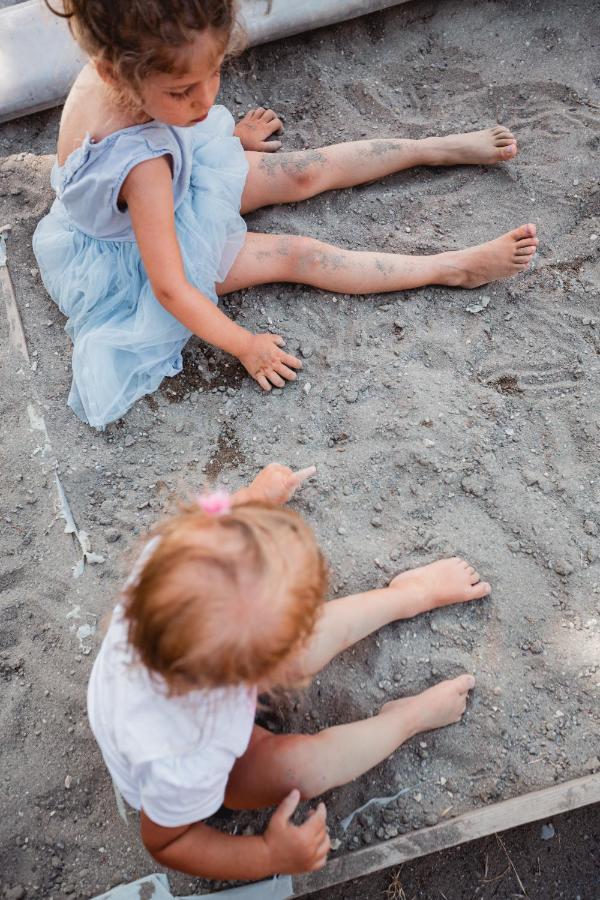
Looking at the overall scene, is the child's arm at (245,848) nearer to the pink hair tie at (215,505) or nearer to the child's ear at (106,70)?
the pink hair tie at (215,505)

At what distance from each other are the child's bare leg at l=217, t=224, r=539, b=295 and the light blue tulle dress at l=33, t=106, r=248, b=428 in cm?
7

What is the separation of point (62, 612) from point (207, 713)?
2.15 feet

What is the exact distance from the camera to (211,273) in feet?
6.62

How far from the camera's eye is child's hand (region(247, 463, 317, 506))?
67.9 inches

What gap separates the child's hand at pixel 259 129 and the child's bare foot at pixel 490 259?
0.70 m

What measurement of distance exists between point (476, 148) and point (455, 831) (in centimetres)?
183

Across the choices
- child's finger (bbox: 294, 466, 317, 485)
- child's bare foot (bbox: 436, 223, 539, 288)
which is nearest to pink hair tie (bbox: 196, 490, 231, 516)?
child's finger (bbox: 294, 466, 317, 485)

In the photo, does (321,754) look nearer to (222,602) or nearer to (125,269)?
(222,602)

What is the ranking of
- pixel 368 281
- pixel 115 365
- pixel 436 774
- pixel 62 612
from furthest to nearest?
pixel 368 281 → pixel 115 365 → pixel 62 612 → pixel 436 774

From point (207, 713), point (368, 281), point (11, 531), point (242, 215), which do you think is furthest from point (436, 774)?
point (242, 215)

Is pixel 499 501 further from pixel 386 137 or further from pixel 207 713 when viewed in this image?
pixel 386 137

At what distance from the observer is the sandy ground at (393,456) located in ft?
5.27

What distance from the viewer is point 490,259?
2.08 meters

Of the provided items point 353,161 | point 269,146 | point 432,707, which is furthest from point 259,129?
point 432,707
